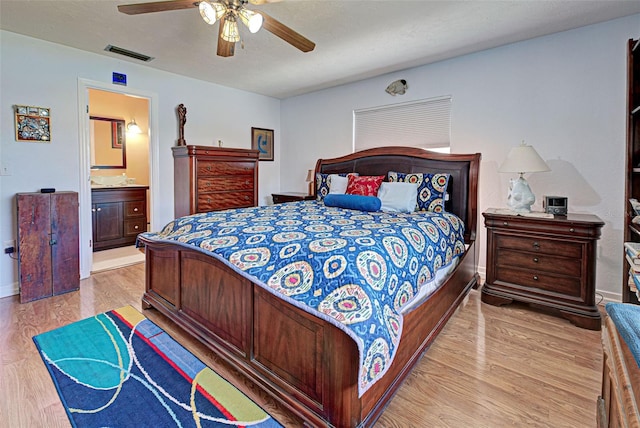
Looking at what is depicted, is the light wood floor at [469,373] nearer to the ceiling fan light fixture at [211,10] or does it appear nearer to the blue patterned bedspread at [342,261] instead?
the blue patterned bedspread at [342,261]

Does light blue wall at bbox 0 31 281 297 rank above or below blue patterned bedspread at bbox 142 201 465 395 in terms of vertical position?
above

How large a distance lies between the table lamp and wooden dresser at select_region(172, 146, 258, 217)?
320 cm

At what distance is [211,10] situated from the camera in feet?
6.37

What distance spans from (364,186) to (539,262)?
67.4 inches

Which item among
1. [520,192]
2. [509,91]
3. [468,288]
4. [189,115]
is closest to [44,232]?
[189,115]

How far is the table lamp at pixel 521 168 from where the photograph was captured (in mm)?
2740

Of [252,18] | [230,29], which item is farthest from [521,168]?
[230,29]

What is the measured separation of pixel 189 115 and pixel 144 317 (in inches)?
114

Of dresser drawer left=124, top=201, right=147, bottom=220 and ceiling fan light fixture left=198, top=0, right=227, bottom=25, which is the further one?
dresser drawer left=124, top=201, right=147, bottom=220

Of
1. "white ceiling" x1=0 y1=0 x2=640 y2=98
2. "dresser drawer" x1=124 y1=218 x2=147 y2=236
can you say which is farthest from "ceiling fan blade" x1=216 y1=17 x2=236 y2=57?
"dresser drawer" x1=124 y1=218 x2=147 y2=236

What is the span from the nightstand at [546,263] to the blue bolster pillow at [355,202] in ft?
3.41

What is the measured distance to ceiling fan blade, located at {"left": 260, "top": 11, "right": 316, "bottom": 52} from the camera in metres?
2.12

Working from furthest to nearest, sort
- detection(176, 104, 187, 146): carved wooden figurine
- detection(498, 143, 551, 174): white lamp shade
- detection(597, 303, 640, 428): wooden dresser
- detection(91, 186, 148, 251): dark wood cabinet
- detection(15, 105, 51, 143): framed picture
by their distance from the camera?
detection(91, 186, 148, 251): dark wood cabinet
detection(176, 104, 187, 146): carved wooden figurine
detection(15, 105, 51, 143): framed picture
detection(498, 143, 551, 174): white lamp shade
detection(597, 303, 640, 428): wooden dresser

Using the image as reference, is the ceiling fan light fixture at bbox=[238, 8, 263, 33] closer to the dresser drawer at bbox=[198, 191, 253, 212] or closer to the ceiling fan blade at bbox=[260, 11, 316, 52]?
the ceiling fan blade at bbox=[260, 11, 316, 52]
